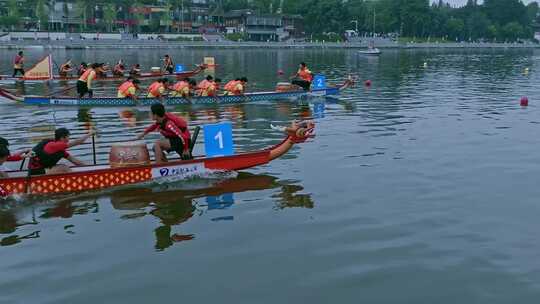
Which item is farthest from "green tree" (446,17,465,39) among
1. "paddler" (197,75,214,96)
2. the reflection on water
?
the reflection on water

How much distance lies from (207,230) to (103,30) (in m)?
132

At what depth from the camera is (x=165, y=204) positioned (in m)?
13.1

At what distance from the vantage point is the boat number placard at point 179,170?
13758 millimetres

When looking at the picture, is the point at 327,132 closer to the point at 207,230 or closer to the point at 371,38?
the point at 207,230

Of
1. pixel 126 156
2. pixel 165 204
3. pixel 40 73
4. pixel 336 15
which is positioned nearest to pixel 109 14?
pixel 336 15

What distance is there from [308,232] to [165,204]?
12.4 feet

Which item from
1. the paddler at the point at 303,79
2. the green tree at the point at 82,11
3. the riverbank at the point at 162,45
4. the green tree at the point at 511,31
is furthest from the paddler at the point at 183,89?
the green tree at the point at 511,31

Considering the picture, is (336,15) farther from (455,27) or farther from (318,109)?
(318,109)

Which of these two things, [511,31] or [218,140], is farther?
[511,31]

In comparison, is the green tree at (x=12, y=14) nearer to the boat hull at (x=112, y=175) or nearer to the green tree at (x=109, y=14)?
the green tree at (x=109, y=14)

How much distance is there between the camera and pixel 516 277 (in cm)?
938

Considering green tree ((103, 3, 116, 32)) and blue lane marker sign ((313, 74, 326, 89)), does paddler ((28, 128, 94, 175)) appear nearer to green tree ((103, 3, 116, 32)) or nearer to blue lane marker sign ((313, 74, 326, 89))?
blue lane marker sign ((313, 74, 326, 89))

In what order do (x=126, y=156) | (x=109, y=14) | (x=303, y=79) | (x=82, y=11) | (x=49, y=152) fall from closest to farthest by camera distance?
(x=49, y=152), (x=126, y=156), (x=303, y=79), (x=109, y=14), (x=82, y=11)

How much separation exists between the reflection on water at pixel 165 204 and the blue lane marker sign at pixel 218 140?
2.65 ft
